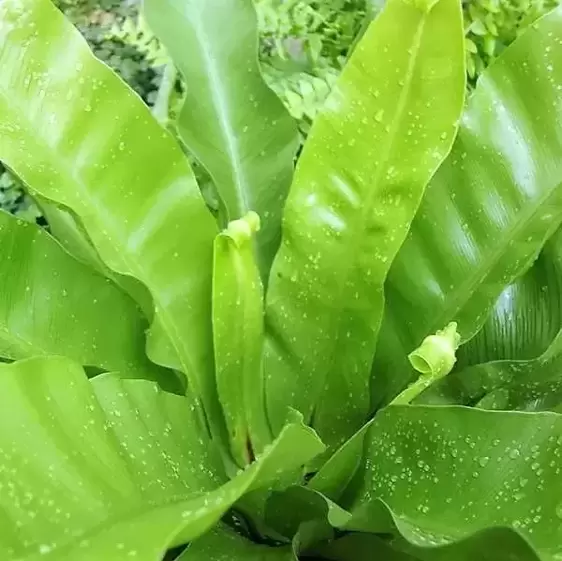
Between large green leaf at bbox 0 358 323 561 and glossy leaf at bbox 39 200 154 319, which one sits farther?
glossy leaf at bbox 39 200 154 319

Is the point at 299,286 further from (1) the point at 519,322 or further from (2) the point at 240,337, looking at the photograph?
(1) the point at 519,322

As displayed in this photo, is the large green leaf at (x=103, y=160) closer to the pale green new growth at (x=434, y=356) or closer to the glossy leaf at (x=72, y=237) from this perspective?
the glossy leaf at (x=72, y=237)

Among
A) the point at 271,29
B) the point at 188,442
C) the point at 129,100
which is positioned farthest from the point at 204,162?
the point at 271,29

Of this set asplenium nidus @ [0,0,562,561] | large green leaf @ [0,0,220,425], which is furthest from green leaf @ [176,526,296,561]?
large green leaf @ [0,0,220,425]

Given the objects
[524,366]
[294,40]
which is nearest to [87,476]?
[524,366]

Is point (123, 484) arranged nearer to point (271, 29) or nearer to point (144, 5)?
point (144, 5)

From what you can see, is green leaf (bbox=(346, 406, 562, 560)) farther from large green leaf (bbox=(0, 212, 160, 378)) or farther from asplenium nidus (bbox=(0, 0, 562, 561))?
large green leaf (bbox=(0, 212, 160, 378))

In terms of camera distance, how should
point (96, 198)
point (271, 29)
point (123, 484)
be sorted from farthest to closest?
point (271, 29), point (96, 198), point (123, 484)
